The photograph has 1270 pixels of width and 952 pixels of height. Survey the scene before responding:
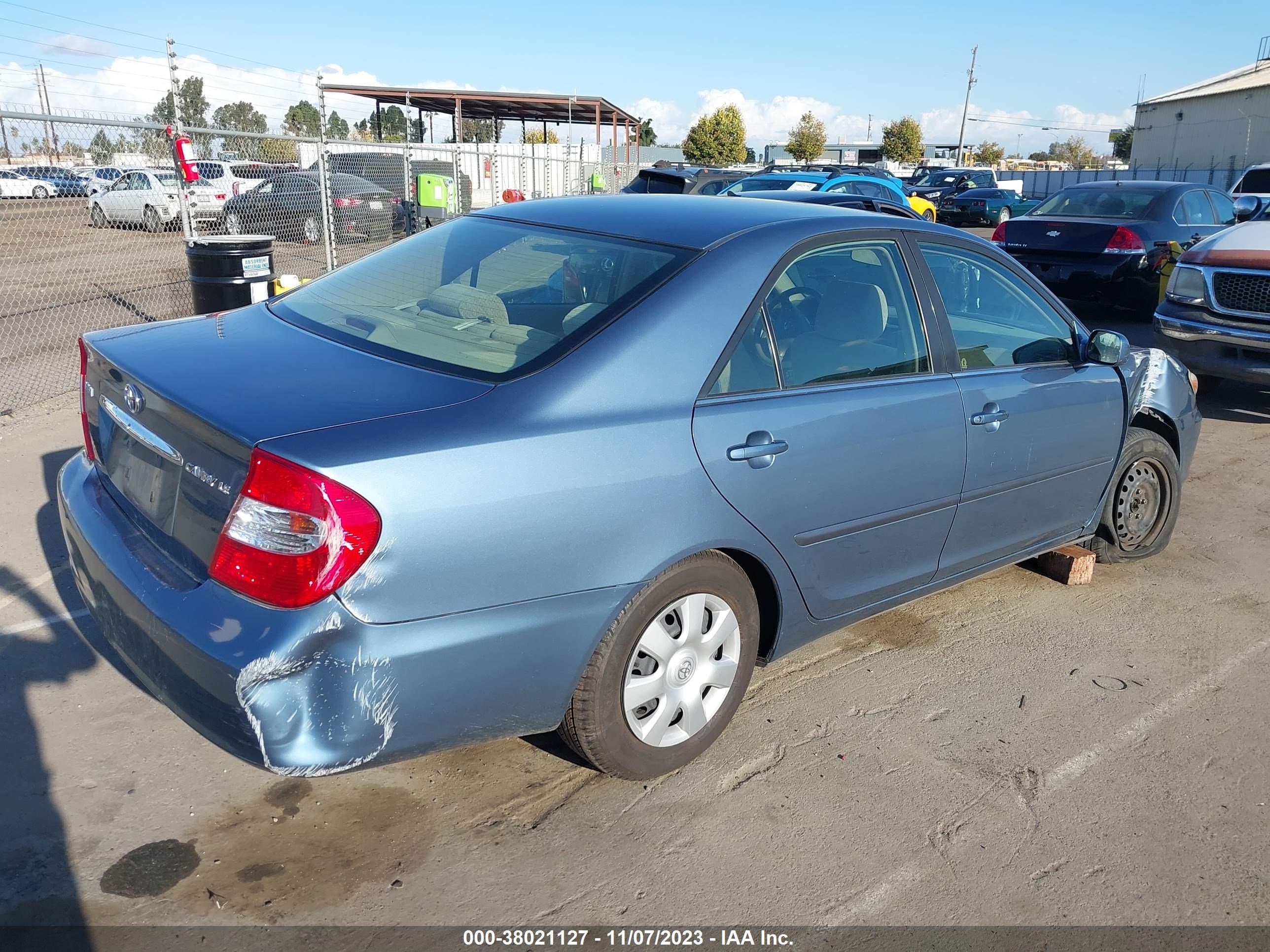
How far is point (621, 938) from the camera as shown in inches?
94.4

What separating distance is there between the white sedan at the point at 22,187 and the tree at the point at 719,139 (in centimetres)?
6358

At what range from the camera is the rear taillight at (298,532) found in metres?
2.19

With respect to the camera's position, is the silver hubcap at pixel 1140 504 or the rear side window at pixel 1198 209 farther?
the rear side window at pixel 1198 209

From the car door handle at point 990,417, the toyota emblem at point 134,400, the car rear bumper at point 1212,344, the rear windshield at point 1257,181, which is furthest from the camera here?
the rear windshield at point 1257,181

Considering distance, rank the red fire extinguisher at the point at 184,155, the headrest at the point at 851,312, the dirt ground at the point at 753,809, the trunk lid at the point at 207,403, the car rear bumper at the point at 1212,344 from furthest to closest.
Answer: the red fire extinguisher at the point at 184,155 → the car rear bumper at the point at 1212,344 → the headrest at the point at 851,312 → the dirt ground at the point at 753,809 → the trunk lid at the point at 207,403

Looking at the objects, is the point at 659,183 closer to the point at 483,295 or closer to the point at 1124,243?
the point at 1124,243

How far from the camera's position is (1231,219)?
11953 mm

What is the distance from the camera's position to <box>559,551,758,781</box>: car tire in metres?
2.70

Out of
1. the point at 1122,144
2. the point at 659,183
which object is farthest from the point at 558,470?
the point at 1122,144

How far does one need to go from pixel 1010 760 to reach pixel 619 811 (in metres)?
1.31

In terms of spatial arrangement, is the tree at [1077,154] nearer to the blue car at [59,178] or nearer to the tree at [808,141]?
the tree at [808,141]

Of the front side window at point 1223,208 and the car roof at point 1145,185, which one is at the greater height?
the car roof at point 1145,185

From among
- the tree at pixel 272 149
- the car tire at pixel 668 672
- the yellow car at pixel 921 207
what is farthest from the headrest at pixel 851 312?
the yellow car at pixel 921 207

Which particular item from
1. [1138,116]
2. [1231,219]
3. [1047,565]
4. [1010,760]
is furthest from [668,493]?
[1138,116]
